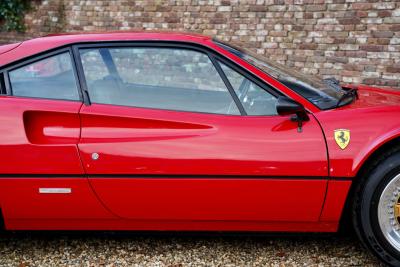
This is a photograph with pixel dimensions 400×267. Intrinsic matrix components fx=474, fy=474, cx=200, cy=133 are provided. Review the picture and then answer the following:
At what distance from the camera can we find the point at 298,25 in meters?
6.43

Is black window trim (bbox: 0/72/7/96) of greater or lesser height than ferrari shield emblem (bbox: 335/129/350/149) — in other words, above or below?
above

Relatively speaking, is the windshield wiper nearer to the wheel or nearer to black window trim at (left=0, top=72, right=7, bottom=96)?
the wheel

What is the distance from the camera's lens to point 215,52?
9.00ft

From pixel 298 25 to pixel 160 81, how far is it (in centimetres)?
412

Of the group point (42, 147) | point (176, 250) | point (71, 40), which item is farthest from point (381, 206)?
point (71, 40)

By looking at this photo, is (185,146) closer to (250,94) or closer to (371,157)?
(250,94)

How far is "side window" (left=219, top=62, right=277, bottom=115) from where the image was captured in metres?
2.67

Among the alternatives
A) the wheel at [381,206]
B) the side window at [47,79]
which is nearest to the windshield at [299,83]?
the wheel at [381,206]

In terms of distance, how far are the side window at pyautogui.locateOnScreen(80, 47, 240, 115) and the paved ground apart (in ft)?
2.65

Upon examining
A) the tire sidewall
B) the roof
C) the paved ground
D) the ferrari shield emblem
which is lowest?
the paved ground

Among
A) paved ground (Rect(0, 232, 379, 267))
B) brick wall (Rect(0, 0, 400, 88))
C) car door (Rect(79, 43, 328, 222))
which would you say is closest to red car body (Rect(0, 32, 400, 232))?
car door (Rect(79, 43, 328, 222))

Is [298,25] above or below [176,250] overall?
above

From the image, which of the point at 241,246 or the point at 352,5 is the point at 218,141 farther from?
the point at 352,5

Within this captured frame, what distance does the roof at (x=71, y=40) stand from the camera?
2.79 meters
